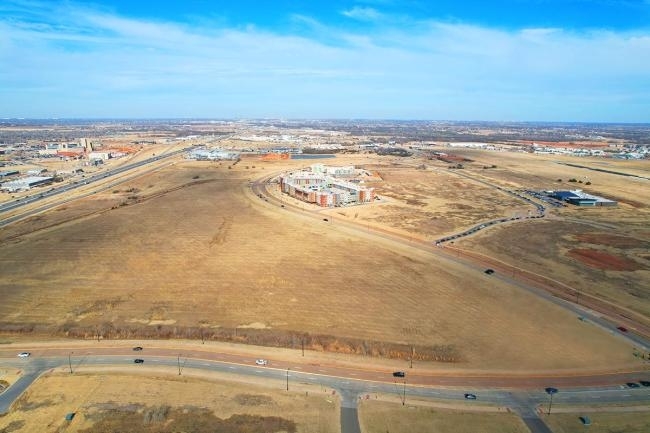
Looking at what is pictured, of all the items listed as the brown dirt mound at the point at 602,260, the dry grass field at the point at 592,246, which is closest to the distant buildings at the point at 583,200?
the dry grass field at the point at 592,246

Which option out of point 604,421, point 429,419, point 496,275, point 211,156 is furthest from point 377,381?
point 211,156

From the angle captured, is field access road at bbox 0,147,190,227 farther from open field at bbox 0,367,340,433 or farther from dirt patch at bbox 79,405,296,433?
dirt patch at bbox 79,405,296,433

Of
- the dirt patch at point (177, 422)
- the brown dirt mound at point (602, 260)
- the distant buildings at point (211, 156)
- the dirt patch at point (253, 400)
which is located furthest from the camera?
the distant buildings at point (211, 156)

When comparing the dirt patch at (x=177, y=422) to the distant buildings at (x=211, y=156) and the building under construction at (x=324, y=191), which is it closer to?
the building under construction at (x=324, y=191)

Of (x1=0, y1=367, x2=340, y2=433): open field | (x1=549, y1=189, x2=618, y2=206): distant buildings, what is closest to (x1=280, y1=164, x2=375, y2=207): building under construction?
(x1=549, y1=189, x2=618, y2=206): distant buildings

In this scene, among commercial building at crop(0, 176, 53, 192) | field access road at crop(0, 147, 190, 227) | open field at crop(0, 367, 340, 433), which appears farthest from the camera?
commercial building at crop(0, 176, 53, 192)

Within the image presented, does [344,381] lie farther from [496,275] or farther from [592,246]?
[592,246]
